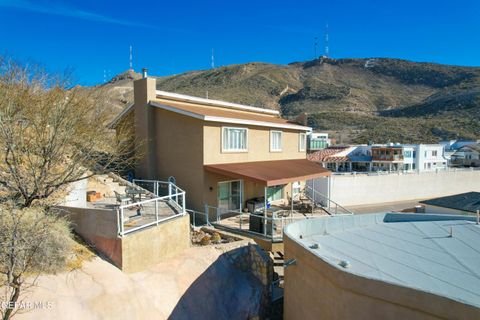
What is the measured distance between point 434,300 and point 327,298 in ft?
6.84

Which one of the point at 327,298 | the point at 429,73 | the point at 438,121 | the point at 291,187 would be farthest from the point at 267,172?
the point at 429,73

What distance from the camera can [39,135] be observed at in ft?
31.0

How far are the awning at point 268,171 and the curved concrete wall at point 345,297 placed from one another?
23.1 ft

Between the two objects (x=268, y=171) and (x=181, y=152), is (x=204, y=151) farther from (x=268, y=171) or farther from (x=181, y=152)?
(x=268, y=171)

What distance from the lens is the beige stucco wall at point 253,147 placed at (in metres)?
16.3

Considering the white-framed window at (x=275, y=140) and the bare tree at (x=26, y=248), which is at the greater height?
the white-framed window at (x=275, y=140)

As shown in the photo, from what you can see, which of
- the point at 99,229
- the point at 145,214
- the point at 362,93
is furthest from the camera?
the point at 362,93

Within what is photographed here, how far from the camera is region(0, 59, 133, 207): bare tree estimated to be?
883cm

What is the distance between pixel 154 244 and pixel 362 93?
10883 centimetres

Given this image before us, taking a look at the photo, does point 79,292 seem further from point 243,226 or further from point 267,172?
point 267,172

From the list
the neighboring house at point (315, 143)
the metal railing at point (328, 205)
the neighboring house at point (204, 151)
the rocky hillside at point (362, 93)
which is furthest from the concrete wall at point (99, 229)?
the neighboring house at point (315, 143)

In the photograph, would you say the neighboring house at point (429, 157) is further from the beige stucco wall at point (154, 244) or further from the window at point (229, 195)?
the beige stucco wall at point (154, 244)

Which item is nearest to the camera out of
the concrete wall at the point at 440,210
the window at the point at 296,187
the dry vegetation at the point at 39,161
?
the dry vegetation at the point at 39,161

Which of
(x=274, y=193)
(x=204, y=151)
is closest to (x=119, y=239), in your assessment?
(x=204, y=151)
